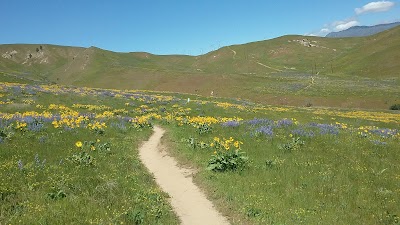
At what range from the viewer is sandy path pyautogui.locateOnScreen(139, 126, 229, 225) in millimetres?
9672

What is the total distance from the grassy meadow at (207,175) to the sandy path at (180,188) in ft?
1.13

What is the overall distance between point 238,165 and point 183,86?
8771 cm

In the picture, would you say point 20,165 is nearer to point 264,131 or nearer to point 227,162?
point 227,162

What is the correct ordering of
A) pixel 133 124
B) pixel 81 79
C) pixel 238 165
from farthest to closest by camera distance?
pixel 81 79, pixel 133 124, pixel 238 165

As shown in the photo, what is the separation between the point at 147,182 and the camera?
12.0 metres

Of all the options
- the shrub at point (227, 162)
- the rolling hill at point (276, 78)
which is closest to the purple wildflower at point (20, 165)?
the shrub at point (227, 162)

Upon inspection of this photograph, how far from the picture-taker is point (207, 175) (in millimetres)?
12875

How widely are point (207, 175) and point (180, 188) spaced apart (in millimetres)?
1211

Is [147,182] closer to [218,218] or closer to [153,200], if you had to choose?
[153,200]

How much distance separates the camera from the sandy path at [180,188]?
9672mm

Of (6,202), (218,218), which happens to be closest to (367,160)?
(218,218)

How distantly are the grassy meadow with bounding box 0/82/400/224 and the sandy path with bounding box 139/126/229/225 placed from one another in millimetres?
343

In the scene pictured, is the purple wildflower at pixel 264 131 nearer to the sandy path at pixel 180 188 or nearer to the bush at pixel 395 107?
the sandy path at pixel 180 188

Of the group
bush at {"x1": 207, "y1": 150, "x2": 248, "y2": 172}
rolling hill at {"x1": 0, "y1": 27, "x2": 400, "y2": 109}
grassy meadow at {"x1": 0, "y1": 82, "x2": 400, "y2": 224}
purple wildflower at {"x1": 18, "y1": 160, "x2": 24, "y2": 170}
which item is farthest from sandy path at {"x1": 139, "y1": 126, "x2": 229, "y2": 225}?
rolling hill at {"x1": 0, "y1": 27, "x2": 400, "y2": 109}
